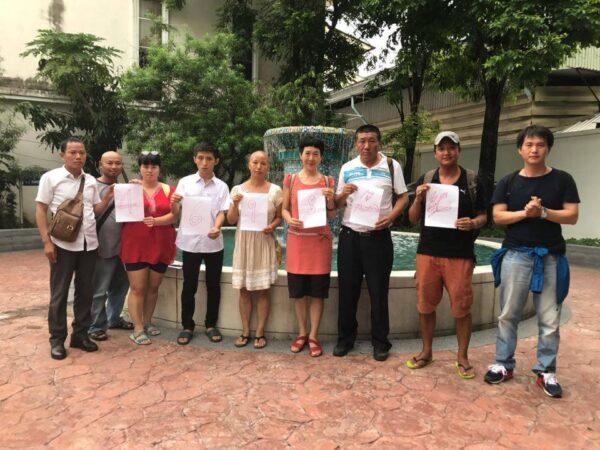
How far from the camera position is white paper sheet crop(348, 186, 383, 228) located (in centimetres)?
379

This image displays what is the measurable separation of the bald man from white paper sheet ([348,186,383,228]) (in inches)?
92.9

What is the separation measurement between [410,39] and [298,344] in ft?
36.6

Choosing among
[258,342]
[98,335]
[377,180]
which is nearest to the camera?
[377,180]

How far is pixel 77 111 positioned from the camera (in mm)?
12836

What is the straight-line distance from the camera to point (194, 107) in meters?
11.8

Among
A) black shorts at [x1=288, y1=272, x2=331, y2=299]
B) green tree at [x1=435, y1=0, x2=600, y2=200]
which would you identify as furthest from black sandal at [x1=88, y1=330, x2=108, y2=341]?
green tree at [x1=435, y1=0, x2=600, y2=200]

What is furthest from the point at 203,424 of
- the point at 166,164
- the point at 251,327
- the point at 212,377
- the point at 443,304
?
the point at 166,164

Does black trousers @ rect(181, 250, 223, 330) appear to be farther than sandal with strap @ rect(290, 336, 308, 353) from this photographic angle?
Yes

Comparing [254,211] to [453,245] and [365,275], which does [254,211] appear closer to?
[365,275]

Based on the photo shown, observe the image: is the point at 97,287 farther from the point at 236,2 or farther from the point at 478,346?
the point at 236,2

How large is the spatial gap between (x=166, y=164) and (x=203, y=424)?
9.14 metres

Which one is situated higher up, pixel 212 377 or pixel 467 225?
pixel 467 225

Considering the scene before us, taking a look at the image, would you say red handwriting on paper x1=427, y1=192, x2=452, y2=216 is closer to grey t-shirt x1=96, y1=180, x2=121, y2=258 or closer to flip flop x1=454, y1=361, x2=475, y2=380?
flip flop x1=454, y1=361, x2=475, y2=380

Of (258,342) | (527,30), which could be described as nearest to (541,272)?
(258,342)
